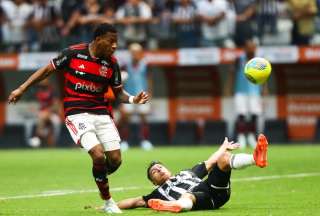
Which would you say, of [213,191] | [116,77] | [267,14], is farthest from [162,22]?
[213,191]

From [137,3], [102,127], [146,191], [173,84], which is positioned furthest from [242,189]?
[173,84]

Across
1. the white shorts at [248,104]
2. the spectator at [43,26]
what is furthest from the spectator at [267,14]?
the spectator at [43,26]

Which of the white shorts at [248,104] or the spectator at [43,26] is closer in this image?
the white shorts at [248,104]

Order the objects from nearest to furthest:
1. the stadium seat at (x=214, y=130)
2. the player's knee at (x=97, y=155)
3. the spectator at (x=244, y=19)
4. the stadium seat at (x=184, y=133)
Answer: the player's knee at (x=97, y=155), the spectator at (x=244, y=19), the stadium seat at (x=214, y=130), the stadium seat at (x=184, y=133)

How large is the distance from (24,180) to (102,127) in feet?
18.1

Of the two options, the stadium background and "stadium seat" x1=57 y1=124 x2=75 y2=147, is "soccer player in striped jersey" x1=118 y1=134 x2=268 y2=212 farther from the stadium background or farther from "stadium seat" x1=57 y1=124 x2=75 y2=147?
"stadium seat" x1=57 y1=124 x2=75 y2=147

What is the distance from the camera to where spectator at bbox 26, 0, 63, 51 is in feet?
91.1

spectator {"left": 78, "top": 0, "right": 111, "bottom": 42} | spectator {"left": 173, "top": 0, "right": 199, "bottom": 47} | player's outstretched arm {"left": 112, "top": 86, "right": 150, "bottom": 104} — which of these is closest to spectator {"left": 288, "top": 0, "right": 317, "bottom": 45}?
spectator {"left": 173, "top": 0, "right": 199, "bottom": 47}

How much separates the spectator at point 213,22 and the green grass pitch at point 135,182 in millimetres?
3488

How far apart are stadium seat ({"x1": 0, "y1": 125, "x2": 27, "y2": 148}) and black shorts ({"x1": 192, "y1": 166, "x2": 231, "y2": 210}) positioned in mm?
18919

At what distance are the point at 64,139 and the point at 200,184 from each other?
18508 mm

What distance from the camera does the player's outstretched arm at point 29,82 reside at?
1184 cm

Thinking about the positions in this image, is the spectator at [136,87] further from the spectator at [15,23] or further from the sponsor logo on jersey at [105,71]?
the sponsor logo on jersey at [105,71]

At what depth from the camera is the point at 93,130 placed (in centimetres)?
1196
